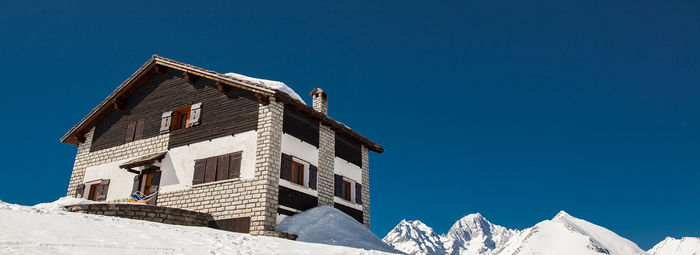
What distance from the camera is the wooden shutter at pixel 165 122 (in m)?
19.5

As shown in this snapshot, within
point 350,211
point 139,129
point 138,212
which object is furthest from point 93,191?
point 350,211

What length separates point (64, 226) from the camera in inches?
364

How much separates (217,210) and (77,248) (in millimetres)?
8911

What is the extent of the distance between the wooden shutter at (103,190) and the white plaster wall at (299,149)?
8.53 m

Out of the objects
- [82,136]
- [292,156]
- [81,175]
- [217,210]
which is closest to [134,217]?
[217,210]

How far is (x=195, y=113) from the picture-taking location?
62.4ft

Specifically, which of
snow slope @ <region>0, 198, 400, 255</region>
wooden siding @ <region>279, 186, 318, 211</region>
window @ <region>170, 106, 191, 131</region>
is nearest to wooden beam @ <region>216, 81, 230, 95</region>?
window @ <region>170, 106, 191, 131</region>

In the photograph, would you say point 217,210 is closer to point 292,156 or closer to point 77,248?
point 292,156

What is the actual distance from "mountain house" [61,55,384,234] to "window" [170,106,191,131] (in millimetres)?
46

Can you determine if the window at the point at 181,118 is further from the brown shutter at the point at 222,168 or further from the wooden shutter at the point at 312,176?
the wooden shutter at the point at 312,176

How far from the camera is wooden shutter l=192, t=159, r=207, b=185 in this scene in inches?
687

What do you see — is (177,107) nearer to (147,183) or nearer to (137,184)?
(147,183)

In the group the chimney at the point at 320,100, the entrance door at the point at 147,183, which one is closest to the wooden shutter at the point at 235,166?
the entrance door at the point at 147,183

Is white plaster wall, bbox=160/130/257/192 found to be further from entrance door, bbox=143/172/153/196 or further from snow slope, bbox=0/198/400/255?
snow slope, bbox=0/198/400/255
